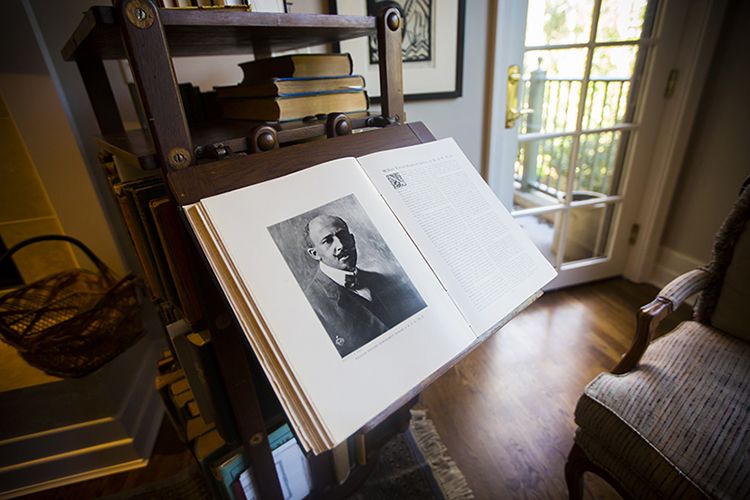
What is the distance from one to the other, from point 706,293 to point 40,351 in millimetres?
1626

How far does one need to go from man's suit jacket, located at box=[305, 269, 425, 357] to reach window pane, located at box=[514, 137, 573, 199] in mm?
1343

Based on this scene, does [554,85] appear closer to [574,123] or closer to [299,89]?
[574,123]

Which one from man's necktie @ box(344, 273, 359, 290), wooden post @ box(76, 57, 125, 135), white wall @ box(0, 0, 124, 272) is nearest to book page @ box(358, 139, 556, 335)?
man's necktie @ box(344, 273, 359, 290)

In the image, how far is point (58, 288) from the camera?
3.35ft

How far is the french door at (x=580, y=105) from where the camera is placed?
1.37 metres

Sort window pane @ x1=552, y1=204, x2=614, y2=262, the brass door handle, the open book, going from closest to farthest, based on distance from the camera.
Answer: the open book < the brass door handle < window pane @ x1=552, y1=204, x2=614, y2=262

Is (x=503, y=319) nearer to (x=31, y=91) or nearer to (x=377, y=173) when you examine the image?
(x=377, y=173)

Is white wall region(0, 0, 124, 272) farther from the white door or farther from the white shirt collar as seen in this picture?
the white door

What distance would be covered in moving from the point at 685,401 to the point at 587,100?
1225 mm

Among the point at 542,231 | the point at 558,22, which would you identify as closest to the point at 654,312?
the point at 558,22

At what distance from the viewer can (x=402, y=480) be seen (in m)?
1.02

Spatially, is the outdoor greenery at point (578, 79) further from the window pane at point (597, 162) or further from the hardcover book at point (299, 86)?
the hardcover book at point (299, 86)

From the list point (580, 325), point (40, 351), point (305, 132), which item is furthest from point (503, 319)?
point (580, 325)

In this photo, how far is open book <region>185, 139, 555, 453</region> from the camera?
1.19ft
